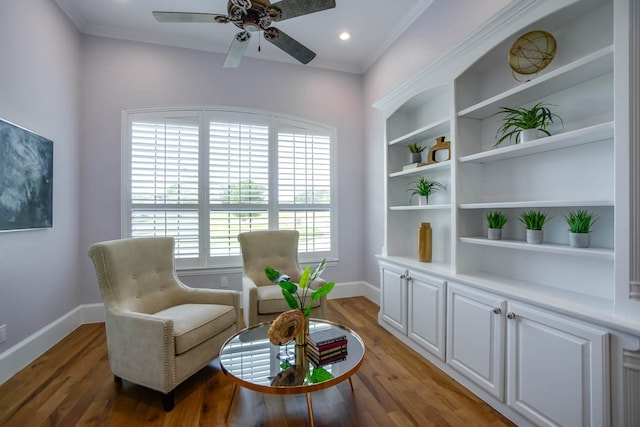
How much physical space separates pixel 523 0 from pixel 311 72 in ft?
9.06

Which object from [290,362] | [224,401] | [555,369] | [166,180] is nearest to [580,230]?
[555,369]

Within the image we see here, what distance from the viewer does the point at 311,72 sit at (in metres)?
4.02

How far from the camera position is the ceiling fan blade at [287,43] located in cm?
220

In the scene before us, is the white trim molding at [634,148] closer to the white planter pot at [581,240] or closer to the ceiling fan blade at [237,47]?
the white planter pot at [581,240]

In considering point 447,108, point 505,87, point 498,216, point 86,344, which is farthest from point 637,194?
point 86,344

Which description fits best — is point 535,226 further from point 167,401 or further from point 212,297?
point 167,401

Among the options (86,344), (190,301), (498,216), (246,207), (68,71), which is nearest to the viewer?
(498,216)

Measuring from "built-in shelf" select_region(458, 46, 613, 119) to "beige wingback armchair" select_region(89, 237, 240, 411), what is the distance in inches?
95.0

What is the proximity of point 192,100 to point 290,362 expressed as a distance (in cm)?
324

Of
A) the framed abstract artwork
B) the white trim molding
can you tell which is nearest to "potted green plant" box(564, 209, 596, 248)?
the white trim molding

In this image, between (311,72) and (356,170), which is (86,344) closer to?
(356,170)

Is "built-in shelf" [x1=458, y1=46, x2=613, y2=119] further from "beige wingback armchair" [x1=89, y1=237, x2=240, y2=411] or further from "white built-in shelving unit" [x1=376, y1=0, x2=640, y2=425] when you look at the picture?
"beige wingback armchair" [x1=89, y1=237, x2=240, y2=411]

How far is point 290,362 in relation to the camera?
1.65 m

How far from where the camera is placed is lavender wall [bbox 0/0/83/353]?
218cm
